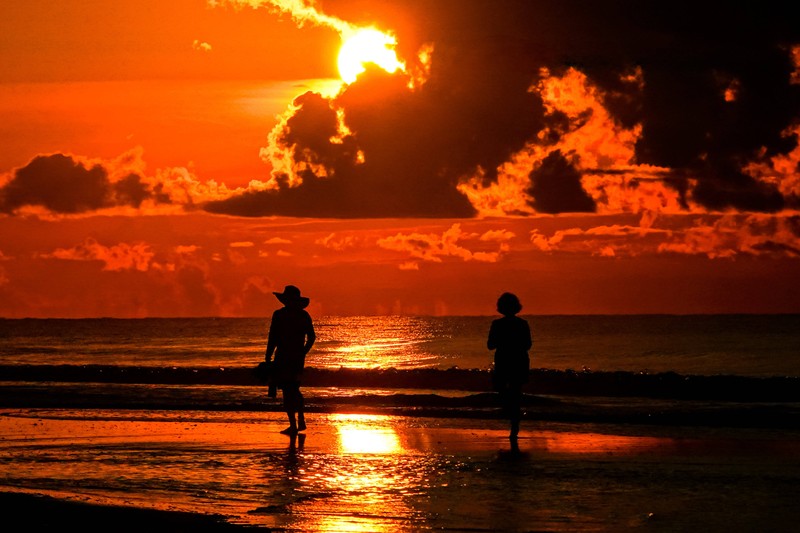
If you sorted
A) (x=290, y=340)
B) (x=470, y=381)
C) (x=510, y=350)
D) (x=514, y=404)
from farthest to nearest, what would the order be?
1. (x=470, y=381)
2. (x=290, y=340)
3. (x=514, y=404)
4. (x=510, y=350)

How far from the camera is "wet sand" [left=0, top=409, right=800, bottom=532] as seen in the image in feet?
32.1

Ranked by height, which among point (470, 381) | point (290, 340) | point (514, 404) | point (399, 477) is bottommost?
point (399, 477)

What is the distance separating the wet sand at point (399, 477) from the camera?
385 inches

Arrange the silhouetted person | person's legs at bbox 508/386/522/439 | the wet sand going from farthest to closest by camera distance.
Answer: person's legs at bbox 508/386/522/439 → the silhouetted person → the wet sand

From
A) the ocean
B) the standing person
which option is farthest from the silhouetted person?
the standing person

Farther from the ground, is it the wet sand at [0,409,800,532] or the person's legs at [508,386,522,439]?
the person's legs at [508,386,522,439]

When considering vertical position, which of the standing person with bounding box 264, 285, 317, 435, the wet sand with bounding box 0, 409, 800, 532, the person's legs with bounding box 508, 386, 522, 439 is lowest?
the wet sand with bounding box 0, 409, 800, 532

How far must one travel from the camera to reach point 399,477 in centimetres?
1235

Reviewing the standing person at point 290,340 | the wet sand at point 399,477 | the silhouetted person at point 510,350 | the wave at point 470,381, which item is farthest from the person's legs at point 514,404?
the wave at point 470,381

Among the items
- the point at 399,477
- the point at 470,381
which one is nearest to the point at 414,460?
the point at 399,477

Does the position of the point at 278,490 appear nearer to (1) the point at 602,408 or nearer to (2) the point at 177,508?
(2) the point at 177,508

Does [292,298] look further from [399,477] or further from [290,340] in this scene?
[399,477]

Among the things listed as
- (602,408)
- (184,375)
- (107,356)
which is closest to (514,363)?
(602,408)

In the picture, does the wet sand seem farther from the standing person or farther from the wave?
the wave
